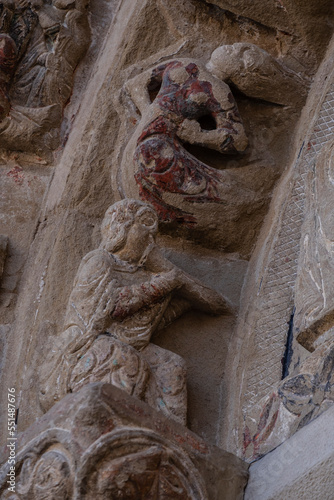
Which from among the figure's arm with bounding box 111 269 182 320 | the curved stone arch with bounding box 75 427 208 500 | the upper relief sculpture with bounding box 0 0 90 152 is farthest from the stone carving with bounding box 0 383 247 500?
the upper relief sculpture with bounding box 0 0 90 152

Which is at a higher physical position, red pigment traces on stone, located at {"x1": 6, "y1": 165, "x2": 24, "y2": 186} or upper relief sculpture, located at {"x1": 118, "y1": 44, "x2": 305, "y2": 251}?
upper relief sculpture, located at {"x1": 118, "y1": 44, "x2": 305, "y2": 251}

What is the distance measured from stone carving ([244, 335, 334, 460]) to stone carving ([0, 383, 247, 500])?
1.20ft

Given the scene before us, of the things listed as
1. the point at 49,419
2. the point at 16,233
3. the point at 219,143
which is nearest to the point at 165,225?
the point at 219,143

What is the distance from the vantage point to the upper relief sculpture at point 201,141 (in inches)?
143

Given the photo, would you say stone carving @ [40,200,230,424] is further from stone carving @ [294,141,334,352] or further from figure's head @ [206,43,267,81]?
figure's head @ [206,43,267,81]

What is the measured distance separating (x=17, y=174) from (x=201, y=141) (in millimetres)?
848

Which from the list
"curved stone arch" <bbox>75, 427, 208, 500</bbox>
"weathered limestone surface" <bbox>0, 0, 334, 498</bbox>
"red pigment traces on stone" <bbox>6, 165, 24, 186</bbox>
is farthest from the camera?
"red pigment traces on stone" <bbox>6, 165, 24, 186</bbox>

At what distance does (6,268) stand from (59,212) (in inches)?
11.7

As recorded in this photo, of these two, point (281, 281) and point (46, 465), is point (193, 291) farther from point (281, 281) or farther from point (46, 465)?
point (46, 465)

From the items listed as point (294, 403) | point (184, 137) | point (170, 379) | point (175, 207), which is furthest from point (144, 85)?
point (294, 403)

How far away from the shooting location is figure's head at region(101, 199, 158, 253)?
11.3ft

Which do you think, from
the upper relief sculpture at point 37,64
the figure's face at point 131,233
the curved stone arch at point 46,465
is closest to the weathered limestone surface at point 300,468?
the curved stone arch at point 46,465

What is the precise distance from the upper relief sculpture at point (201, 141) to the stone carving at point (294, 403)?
0.80 metres

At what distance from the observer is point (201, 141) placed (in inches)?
146
